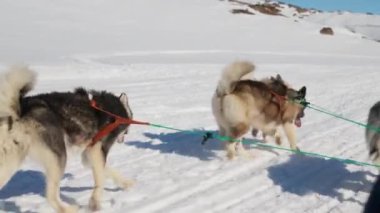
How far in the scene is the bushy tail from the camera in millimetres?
4066

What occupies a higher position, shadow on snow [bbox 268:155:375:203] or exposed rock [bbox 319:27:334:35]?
shadow on snow [bbox 268:155:375:203]

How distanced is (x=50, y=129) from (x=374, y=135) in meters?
2.89

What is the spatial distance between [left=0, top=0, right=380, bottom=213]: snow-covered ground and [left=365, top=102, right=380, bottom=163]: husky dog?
45 centimetres

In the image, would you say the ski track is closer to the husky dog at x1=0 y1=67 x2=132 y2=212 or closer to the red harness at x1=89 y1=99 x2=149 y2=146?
the husky dog at x1=0 y1=67 x2=132 y2=212

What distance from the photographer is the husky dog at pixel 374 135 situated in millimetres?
5016

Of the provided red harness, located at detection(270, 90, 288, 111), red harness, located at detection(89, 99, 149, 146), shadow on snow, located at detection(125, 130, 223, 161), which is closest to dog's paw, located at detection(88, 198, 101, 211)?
red harness, located at detection(89, 99, 149, 146)

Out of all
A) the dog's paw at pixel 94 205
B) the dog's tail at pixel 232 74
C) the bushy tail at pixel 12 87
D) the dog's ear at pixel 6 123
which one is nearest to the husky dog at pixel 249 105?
the dog's tail at pixel 232 74

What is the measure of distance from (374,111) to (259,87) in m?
1.66

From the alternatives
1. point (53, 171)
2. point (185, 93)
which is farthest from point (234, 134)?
point (185, 93)

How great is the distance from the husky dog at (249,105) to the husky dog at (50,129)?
148 cm

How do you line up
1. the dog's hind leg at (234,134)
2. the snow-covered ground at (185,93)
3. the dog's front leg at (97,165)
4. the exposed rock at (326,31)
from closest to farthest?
1. the dog's front leg at (97,165)
2. the snow-covered ground at (185,93)
3. the dog's hind leg at (234,134)
4. the exposed rock at (326,31)

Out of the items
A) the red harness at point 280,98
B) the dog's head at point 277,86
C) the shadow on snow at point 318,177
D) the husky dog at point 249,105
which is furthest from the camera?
the dog's head at point 277,86

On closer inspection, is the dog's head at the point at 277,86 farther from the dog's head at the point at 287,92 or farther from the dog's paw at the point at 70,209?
the dog's paw at the point at 70,209

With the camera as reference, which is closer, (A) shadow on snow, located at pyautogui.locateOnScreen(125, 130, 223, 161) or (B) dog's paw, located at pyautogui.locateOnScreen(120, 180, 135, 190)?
(B) dog's paw, located at pyautogui.locateOnScreen(120, 180, 135, 190)
